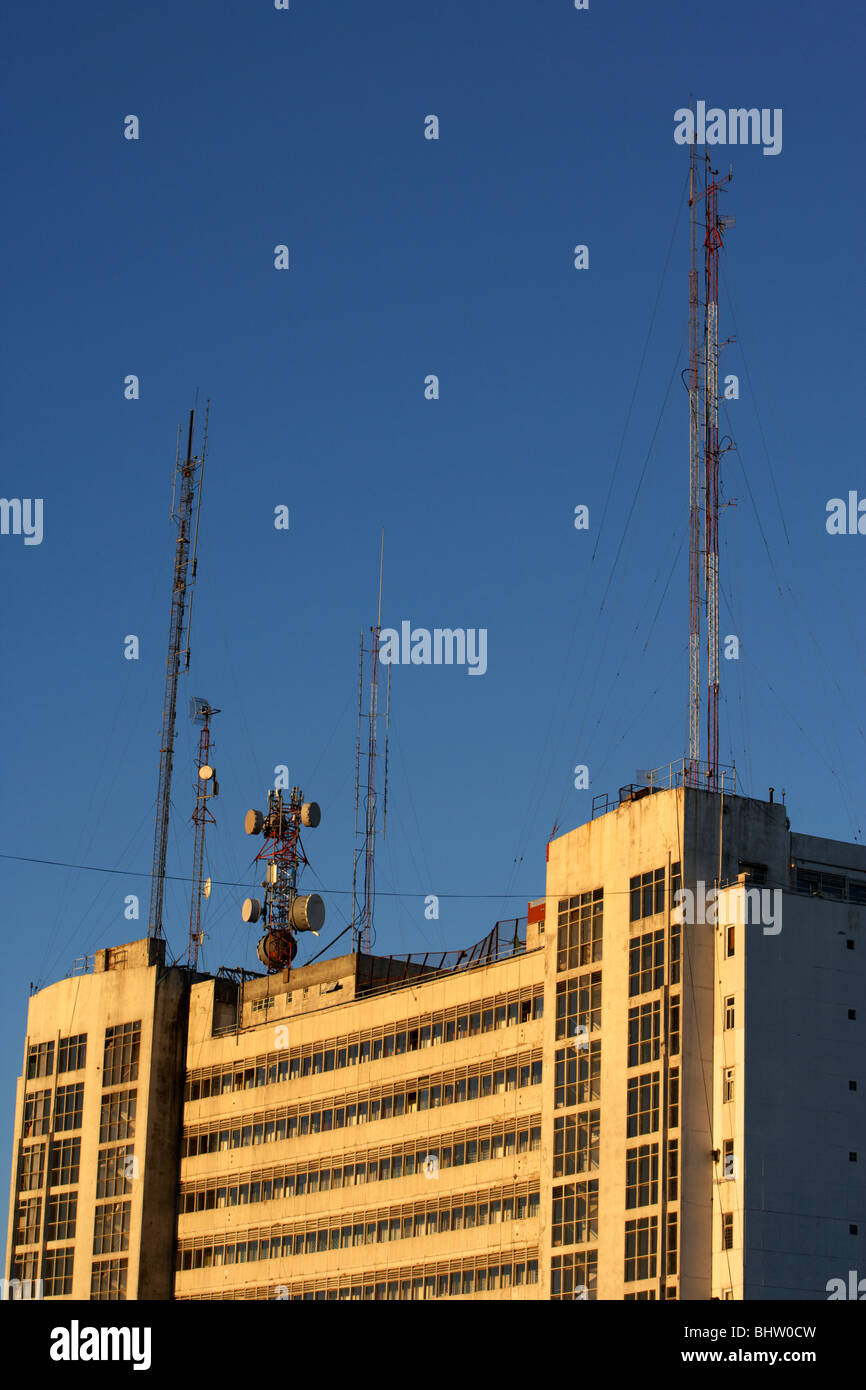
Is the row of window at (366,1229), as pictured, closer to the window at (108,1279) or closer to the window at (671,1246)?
the window at (108,1279)

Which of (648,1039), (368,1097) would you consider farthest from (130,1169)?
(648,1039)

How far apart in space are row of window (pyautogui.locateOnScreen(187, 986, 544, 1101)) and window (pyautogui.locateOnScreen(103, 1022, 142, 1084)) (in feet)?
13.2

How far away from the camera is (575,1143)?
351 feet

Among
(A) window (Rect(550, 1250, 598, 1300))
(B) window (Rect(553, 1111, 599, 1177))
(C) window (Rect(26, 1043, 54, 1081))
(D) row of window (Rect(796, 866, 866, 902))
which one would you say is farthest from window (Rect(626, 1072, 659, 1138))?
(C) window (Rect(26, 1043, 54, 1081))

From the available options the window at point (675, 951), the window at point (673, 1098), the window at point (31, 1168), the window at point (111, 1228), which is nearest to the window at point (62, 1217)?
the window at point (31, 1168)

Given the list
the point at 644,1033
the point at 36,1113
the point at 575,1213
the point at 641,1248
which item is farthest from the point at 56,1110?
the point at 641,1248

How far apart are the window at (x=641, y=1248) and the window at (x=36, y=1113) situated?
59.1m

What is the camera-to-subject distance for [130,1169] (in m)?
142

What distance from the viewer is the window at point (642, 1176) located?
100m

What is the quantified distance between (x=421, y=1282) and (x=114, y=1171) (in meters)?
31.0

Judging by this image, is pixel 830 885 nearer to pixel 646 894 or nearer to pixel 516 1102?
pixel 646 894

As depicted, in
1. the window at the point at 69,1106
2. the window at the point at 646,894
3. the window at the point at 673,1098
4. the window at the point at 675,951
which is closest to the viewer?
the window at the point at 673,1098
